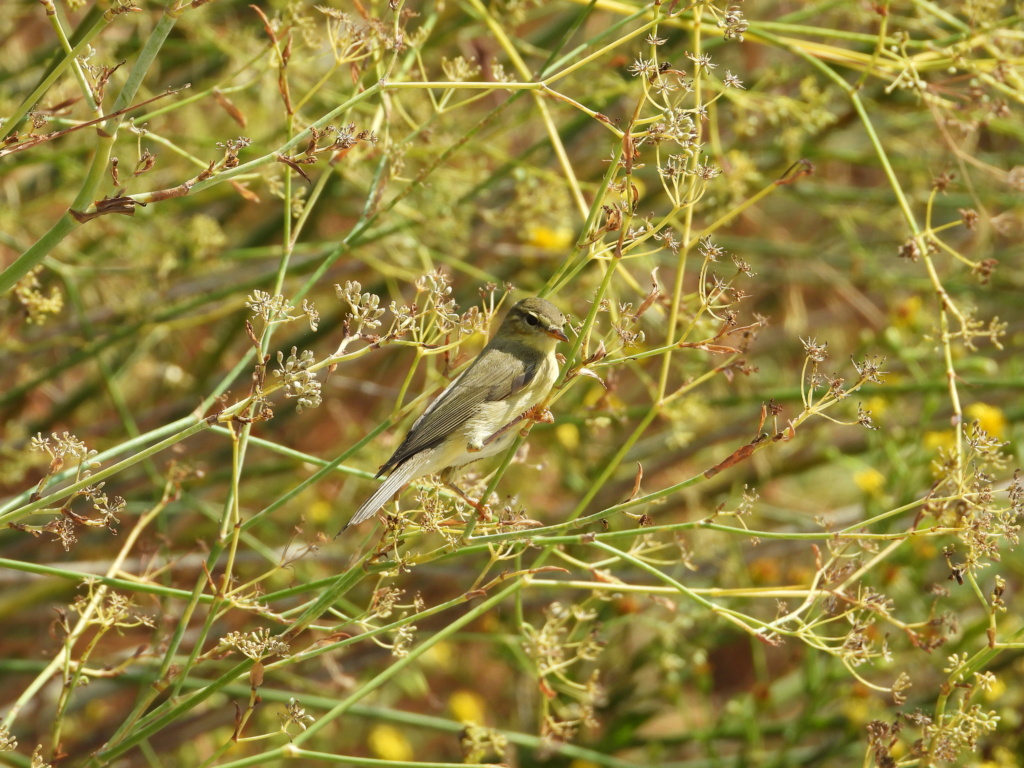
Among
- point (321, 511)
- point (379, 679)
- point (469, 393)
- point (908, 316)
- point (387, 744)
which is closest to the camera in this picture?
point (379, 679)

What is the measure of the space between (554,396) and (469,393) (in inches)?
36.8

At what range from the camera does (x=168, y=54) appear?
4555 mm

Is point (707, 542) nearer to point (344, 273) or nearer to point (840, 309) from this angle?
point (344, 273)

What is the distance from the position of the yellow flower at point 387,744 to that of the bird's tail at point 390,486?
8.98 ft

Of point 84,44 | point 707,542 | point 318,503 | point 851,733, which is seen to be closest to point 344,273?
point 318,503

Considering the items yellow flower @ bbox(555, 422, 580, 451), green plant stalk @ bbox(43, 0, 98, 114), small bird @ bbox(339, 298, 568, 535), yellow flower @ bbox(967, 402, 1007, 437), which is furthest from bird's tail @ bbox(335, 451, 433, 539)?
yellow flower @ bbox(967, 402, 1007, 437)

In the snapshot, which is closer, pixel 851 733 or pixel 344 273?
pixel 851 733

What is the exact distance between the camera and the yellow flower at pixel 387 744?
5117 millimetres

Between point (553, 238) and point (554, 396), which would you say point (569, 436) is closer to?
point (553, 238)

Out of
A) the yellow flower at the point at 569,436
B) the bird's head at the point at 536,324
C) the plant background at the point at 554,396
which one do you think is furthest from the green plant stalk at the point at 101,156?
the yellow flower at the point at 569,436

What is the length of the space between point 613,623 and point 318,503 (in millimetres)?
1893

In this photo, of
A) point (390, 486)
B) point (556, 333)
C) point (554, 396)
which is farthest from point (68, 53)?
point (556, 333)

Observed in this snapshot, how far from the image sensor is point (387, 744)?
17.2 feet

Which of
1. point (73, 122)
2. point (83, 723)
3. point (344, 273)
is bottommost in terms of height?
point (83, 723)
